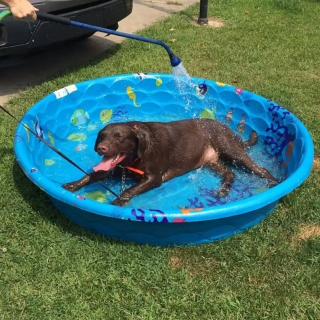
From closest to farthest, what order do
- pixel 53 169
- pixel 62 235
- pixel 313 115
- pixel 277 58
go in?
pixel 62 235
pixel 53 169
pixel 313 115
pixel 277 58

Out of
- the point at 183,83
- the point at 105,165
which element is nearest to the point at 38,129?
the point at 105,165

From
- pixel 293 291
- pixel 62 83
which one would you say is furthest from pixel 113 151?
pixel 62 83

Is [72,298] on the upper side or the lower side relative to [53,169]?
upper

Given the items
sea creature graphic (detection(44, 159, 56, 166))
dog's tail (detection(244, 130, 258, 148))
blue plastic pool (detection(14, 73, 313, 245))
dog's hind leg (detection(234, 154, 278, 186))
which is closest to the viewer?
blue plastic pool (detection(14, 73, 313, 245))

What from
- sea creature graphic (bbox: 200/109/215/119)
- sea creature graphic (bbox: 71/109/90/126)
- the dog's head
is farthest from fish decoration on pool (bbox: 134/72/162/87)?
the dog's head

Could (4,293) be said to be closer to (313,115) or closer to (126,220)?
(126,220)

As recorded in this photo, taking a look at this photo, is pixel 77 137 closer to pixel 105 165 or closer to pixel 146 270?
pixel 105 165

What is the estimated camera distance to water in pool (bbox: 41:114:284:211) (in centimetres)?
442

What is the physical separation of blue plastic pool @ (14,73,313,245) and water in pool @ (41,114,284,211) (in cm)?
1

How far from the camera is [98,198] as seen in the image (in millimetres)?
4434

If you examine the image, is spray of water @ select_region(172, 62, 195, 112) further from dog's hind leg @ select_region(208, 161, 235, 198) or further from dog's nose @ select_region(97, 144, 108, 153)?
dog's nose @ select_region(97, 144, 108, 153)

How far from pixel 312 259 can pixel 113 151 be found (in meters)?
1.93

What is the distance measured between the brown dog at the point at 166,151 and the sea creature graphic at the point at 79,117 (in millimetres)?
1543

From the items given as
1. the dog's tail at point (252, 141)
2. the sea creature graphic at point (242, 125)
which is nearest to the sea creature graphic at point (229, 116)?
the sea creature graphic at point (242, 125)
